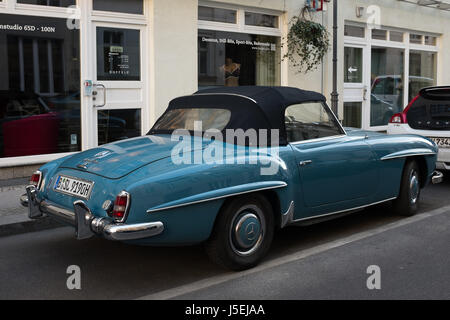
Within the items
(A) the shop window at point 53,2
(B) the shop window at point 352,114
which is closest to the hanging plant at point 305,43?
(B) the shop window at point 352,114

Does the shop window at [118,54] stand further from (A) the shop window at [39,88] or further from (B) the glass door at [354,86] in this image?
(B) the glass door at [354,86]

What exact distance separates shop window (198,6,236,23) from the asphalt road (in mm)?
5973

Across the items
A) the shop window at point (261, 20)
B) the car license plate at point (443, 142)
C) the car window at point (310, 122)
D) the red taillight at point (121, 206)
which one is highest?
the shop window at point (261, 20)

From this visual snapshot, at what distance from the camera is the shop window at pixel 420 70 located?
17.0 metres

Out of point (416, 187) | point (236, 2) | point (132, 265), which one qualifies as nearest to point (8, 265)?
point (132, 265)

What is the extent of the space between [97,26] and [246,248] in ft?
19.3

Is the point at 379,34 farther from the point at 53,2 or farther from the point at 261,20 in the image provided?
the point at 53,2

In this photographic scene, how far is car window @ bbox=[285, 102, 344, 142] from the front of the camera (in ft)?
17.2

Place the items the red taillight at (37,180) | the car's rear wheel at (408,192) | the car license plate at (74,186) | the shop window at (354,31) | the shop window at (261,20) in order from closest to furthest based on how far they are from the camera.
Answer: the car license plate at (74,186), the red taillight at (37,180), the car's rear wheel at (408,192), the shop window at (261,20), the shop window at (354,31)

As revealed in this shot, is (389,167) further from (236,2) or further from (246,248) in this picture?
(236,2)

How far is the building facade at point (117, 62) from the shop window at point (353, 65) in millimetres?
433

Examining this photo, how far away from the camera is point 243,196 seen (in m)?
4.55

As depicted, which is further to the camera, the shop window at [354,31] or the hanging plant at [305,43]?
the shop window at [354,31]

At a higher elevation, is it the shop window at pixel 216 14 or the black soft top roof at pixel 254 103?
the shop window at pixel 216 14
